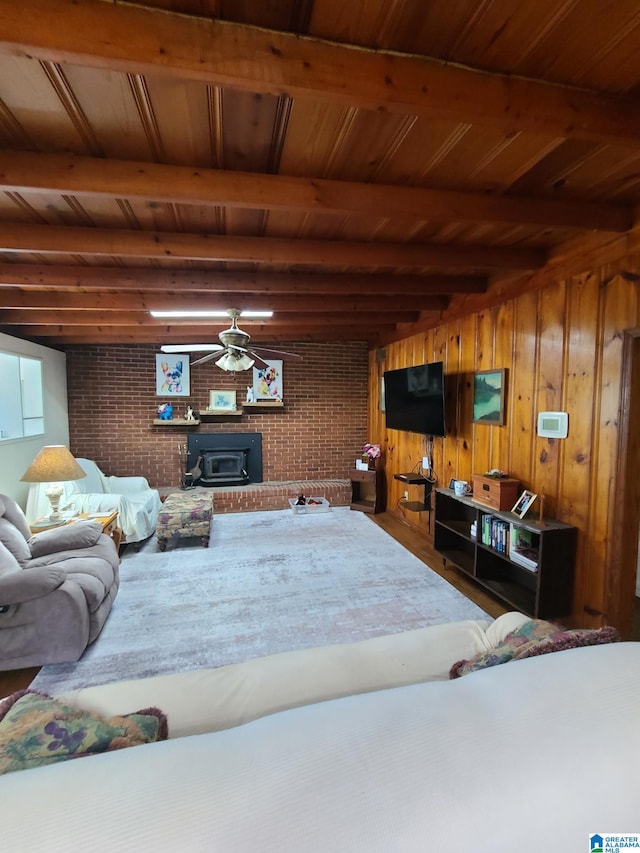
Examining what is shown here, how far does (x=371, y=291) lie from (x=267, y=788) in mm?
3141

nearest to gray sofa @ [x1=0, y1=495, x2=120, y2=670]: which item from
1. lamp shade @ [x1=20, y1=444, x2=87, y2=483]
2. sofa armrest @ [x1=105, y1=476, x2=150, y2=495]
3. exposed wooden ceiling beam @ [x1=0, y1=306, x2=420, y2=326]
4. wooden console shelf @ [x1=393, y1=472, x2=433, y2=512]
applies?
lamp shade @ [x1=20, y1=444, x2=87, y2=483]

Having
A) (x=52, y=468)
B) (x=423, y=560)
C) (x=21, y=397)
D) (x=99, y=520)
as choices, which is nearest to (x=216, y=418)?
(x=21, y=397)

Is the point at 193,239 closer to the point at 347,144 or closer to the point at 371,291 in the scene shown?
the point at 347,144

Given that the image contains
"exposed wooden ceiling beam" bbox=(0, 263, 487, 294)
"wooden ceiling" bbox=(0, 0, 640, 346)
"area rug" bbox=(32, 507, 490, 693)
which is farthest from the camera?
"exposed wooden ceiling beam" bbox=(0, 263, 487, 294)

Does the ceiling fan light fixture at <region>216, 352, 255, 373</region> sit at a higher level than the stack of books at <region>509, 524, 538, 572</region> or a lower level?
higher

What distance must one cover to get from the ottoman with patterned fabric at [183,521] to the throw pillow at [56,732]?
2.94 meters

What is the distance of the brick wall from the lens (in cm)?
555

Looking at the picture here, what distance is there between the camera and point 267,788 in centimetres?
70

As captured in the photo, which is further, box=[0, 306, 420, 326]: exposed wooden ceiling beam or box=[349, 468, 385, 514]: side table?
box=[349, 468, 385, 514]: side table

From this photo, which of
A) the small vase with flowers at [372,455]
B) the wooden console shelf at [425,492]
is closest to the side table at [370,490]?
the small vase with flowers at [372,455]

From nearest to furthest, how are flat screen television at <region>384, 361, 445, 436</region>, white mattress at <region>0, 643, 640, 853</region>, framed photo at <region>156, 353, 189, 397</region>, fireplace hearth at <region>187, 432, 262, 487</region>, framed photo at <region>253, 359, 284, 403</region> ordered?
white mattress at <region>0, 643, 640, 853</region> → flat screen television at <region>384, 361, 445, 436</region> → framed photo at <region>156, 353, 189, 397</region> → fireplace hearth at <region>187, 432, 262, 487</region> → framed photo at <region>253, 359, 284, 403</region>

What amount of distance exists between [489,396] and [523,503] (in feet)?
3.37

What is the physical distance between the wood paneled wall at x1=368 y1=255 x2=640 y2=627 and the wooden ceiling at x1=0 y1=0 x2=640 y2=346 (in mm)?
378

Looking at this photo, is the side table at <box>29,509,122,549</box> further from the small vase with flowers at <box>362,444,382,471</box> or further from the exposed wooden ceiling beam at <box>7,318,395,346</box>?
the small vase with flowers at <box>362,444,382,471</box>
